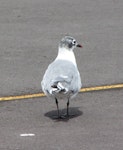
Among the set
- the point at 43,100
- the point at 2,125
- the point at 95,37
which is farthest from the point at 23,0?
the point at 2,125

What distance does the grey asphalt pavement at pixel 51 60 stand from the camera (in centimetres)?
887

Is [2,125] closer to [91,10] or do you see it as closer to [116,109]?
[116,109]

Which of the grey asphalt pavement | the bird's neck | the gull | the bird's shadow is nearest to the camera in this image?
the grey asphalt pavement

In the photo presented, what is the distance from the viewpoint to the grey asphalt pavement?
8.87 m

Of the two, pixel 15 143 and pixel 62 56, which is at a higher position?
pixel 62 56

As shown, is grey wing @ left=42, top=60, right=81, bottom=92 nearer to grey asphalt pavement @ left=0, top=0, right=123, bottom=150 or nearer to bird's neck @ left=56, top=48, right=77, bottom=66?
bird's neck @ left=56, top=48, right=77, bottom=66

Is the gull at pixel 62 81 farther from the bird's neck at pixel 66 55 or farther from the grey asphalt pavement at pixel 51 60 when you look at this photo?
the grey asphalt pavement at pixel 51 60

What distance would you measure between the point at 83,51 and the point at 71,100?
2.50 metres

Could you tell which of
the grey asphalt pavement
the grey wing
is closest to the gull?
the grey wing

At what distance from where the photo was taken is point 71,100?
34.2 ft

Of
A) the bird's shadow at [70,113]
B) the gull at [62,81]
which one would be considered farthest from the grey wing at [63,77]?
the bird's shadow at [70,113]

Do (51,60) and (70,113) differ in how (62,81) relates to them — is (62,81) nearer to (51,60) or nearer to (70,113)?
(70,113)

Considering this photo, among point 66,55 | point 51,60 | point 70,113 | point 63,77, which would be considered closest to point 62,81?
point 63,77

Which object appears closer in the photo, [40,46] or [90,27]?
[40,46]
